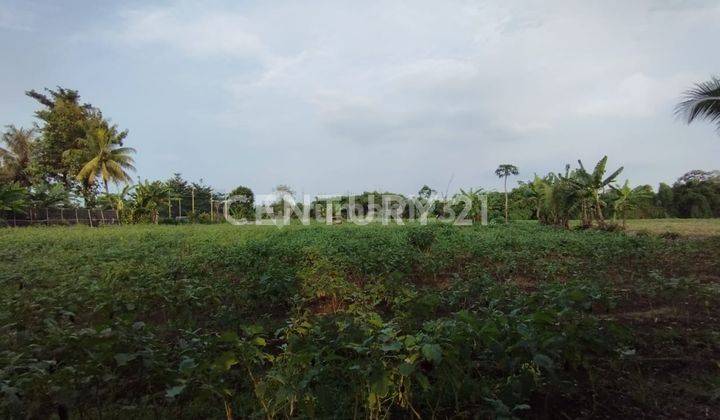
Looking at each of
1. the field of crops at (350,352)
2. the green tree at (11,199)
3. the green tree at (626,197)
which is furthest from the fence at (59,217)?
the green tree at (626,197)

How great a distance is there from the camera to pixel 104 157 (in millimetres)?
25172

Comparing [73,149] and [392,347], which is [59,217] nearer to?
[73,149]

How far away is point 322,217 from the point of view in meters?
26.8

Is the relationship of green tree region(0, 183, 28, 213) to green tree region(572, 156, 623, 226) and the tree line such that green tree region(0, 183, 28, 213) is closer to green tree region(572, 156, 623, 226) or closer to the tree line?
the tree line

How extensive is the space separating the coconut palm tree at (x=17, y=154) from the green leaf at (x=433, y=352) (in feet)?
107

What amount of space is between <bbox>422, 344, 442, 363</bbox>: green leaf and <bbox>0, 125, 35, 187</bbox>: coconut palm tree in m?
32.6

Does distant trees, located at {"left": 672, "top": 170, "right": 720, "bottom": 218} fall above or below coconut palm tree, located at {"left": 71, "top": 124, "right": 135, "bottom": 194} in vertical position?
below

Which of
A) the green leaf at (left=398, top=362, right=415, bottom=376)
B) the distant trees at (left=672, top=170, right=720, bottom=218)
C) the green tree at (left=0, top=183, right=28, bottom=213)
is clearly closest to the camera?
the green leaf at (left=398, top=362, right=415, bottom=376)

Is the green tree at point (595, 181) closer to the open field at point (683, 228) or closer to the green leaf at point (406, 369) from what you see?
the open field at point (683, 228)

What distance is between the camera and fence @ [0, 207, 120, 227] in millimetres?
21203

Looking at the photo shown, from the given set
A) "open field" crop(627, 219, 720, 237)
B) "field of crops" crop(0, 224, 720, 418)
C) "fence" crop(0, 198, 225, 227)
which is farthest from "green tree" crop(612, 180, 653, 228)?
"fence" crop(0, 198, 225, 227)

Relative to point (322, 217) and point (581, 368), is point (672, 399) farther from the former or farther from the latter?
point (322, 217)

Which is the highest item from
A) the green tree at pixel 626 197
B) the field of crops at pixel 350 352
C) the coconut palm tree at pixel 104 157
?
the coconut palm tree at pixel 104 157

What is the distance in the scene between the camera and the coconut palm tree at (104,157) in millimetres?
24641
